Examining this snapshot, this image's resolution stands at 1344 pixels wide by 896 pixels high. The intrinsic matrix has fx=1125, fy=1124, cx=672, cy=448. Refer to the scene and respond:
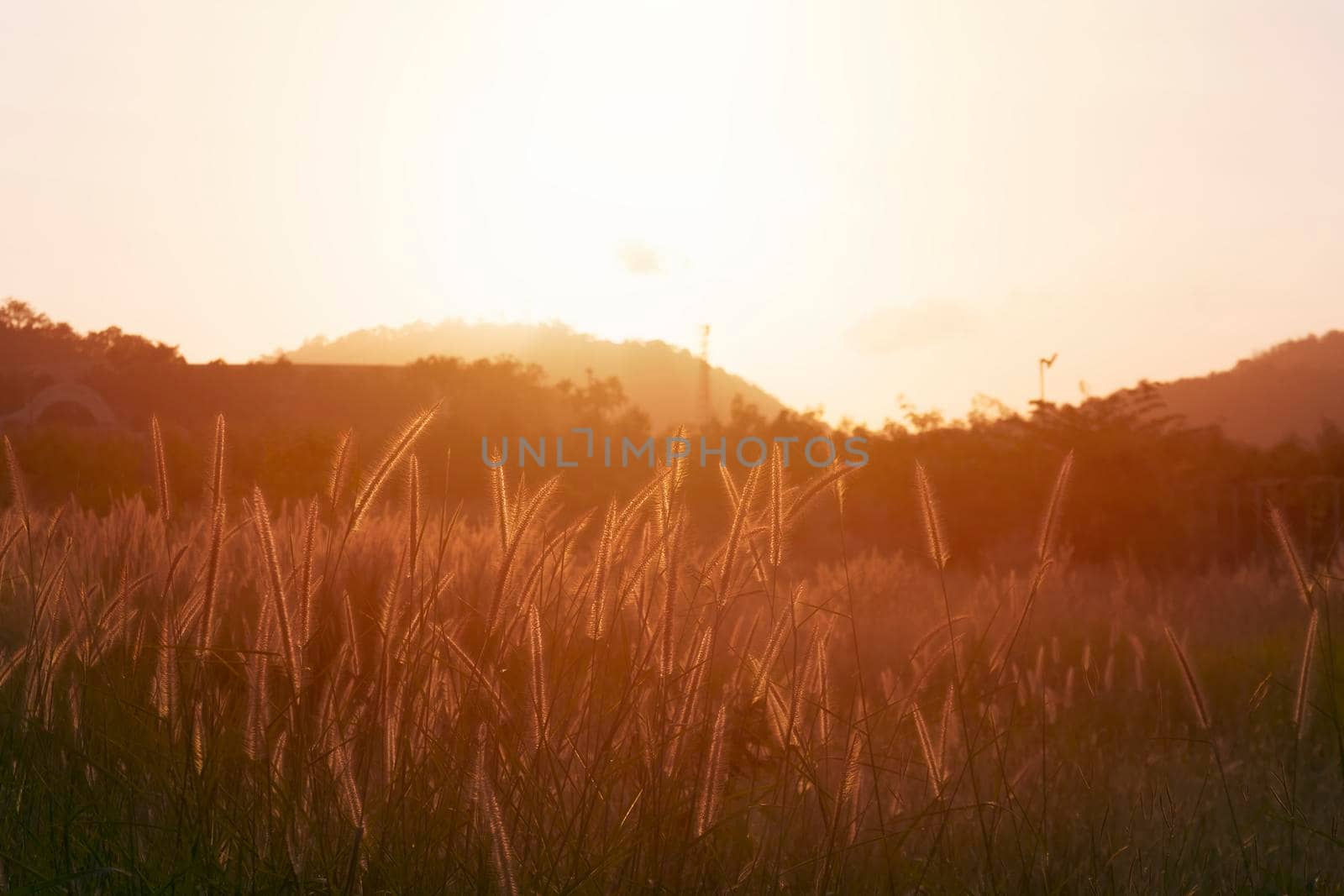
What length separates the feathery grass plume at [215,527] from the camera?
136 cm

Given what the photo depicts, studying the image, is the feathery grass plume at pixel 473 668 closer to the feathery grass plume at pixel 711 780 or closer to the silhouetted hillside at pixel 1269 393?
the feathery grass plume at pixel 711 780

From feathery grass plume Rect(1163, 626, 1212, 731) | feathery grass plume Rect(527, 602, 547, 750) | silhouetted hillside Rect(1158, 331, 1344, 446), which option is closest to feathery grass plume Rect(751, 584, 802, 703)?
feathery grass plume Rect(527, 602, 547, 750)

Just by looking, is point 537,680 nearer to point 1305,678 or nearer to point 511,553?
point 511,553

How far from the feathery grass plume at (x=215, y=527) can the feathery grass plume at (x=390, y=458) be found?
0.17 m

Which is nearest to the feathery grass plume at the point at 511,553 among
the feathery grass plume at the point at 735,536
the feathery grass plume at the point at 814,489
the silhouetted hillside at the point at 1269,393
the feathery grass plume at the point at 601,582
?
the feathery grass plume at the point at 601,582

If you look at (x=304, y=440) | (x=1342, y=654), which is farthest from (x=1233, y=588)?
(x=304, y=440)

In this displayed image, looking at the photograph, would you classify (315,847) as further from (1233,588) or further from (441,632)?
(1233,588)

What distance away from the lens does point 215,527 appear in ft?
4.47

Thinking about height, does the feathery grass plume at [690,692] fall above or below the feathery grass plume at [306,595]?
below

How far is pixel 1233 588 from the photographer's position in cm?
1020

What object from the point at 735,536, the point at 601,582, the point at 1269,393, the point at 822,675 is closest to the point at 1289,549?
the point at 822,675

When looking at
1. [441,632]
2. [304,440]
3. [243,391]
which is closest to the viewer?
[441,632]

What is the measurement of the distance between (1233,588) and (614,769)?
9.99m

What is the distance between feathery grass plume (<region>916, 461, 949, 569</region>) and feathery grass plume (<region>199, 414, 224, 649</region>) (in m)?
0.99
